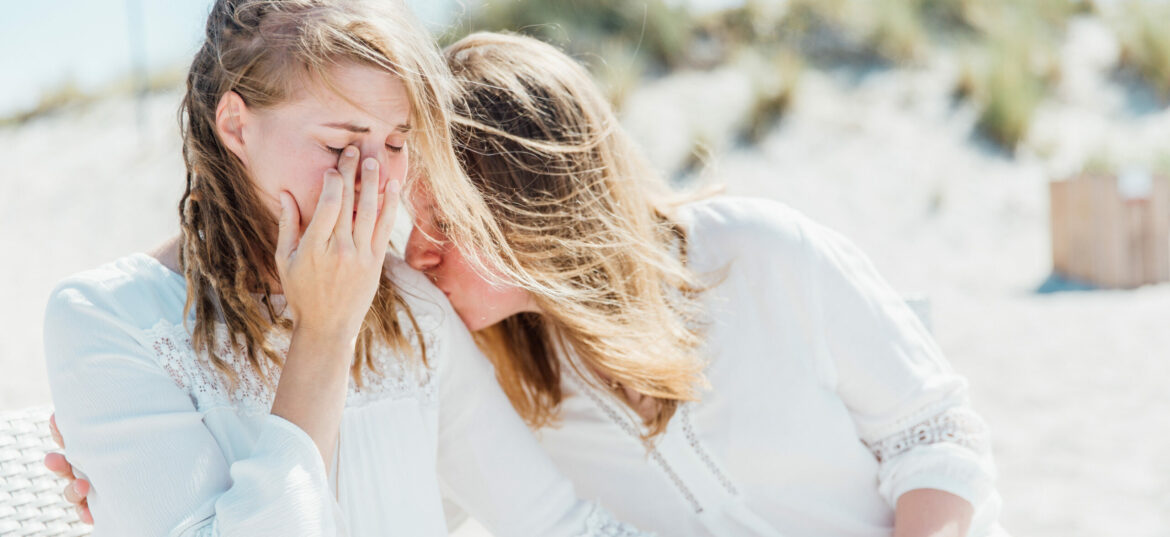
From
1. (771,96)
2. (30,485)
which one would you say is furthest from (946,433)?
(771,96)

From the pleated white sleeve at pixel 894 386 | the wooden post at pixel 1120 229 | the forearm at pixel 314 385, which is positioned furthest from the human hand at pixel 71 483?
the wooden post at pixel 1120 229

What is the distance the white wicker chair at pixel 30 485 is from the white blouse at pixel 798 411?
114 centimetres

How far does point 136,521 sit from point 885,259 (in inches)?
336

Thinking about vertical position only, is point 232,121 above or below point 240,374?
above

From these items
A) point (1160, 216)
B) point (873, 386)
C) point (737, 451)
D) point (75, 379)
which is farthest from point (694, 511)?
point (1160, 216)

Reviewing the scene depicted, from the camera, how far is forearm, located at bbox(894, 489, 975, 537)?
1972 mm

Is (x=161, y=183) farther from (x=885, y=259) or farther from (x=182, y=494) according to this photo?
(x=182, y=494)

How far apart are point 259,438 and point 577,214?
0.85 metres

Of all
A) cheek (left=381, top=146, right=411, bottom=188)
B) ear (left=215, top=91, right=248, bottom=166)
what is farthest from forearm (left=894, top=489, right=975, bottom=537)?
ear (left=215, top=91, right=248, bottom=166)

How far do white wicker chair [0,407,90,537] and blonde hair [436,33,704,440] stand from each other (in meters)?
1.00

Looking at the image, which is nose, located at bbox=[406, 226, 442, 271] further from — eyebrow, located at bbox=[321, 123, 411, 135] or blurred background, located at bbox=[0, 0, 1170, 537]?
blurred background, located at bbox=[0, 0, 1170, 537]

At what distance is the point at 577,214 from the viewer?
2.11 m

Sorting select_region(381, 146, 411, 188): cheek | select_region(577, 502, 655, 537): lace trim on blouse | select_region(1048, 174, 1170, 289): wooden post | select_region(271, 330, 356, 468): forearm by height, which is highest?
select_region(381, 146, 411, 188): cheek

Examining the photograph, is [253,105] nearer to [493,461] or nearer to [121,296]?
[121,296]
